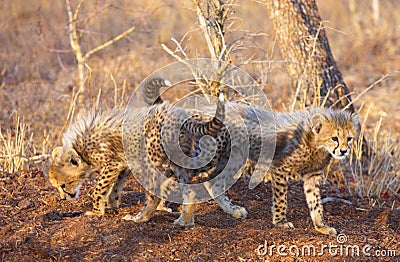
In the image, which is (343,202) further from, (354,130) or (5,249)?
(5,249)

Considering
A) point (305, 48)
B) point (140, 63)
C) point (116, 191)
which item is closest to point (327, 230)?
point (116, 191)

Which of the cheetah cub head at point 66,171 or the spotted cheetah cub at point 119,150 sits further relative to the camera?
the cheetah cub head at point 66,171

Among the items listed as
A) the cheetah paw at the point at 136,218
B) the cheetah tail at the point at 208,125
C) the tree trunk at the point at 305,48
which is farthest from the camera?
the tree trunk at the point at 305,48

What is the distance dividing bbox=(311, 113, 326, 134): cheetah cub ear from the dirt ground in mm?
692

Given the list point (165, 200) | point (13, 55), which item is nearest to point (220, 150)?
point (165, 200)

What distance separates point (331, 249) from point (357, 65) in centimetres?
753

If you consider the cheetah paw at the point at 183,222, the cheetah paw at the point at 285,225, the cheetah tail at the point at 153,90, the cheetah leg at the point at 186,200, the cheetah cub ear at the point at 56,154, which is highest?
the cheetah tail at the point at 153,90

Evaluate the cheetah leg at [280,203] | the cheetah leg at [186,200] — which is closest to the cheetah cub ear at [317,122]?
the cheetah leg at [280,203]

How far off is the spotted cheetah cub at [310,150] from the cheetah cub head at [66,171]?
4.61 ft

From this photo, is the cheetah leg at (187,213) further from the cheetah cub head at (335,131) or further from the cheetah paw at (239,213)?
the cheetah cub head at (335,131)

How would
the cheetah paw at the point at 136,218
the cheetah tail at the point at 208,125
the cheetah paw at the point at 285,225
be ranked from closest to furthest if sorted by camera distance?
the cheetah tail at the point at 208,125
the cheetah paw at the point at 136,218
the cheetah paw at the point at 285,225

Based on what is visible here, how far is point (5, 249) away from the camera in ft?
12.0

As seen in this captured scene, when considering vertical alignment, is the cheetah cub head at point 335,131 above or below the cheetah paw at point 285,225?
above

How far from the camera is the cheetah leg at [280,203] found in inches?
171
